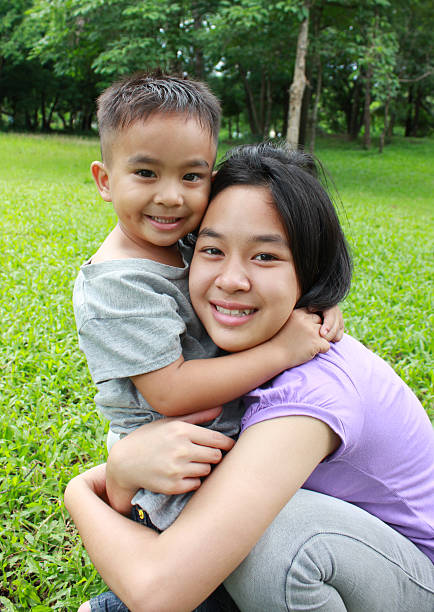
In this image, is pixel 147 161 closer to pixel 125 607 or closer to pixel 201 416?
pixel 201 416

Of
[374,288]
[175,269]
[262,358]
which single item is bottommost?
[374,288]

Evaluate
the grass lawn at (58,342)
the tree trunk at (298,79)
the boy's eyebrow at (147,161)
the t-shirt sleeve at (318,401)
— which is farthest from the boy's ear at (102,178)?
the tree trunk at (298,79)

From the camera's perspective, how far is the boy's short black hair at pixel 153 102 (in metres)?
1.64

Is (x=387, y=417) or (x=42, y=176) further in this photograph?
(x=42, y=176)

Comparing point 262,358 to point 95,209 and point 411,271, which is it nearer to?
point 411,271

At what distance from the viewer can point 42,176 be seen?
10.5 metres

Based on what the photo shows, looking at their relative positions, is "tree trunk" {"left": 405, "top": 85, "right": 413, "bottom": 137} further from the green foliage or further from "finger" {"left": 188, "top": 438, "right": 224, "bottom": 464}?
"finger" {"left": 188, "top": 438, "right": 224, "bottom": 464}

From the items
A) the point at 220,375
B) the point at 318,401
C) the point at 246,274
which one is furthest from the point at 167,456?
the point at 246,274

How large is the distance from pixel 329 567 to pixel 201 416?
493 mm

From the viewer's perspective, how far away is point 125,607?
67.6 inches

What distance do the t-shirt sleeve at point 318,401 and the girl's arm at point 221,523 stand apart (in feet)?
0.07

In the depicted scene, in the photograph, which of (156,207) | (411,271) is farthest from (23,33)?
(156,207)

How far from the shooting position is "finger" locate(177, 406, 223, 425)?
1.54 m

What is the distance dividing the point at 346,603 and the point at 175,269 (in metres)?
1.02
